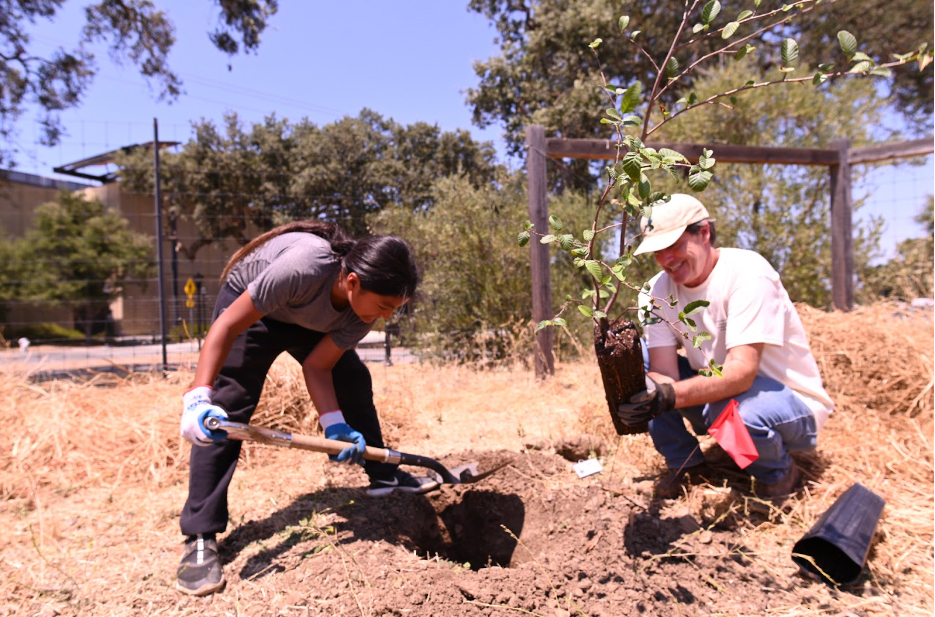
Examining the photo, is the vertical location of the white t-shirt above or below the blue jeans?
above

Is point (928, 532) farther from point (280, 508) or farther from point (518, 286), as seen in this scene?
point (518, 286)

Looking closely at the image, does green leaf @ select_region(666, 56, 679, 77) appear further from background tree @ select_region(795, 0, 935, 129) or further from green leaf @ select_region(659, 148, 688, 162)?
background tree @ select_region(795, 0, 935, 129)

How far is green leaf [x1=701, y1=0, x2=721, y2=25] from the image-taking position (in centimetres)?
133

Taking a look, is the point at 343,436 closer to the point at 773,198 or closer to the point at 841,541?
the point at 841,541

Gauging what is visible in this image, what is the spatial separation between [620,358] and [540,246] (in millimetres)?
2689

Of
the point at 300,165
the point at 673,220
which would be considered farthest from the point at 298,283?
the point at 300,165

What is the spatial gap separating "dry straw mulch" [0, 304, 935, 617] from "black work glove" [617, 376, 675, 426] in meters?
0.56

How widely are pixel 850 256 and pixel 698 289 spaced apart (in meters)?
3.91

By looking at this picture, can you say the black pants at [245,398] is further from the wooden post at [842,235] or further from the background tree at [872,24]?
the background tree at [872,24]

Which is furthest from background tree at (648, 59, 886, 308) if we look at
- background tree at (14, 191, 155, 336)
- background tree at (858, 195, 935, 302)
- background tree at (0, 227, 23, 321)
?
background tree at (0, 227, 23, 321)

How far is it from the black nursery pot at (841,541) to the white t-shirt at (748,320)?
14.9 inches

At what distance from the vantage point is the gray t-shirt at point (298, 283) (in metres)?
1.91

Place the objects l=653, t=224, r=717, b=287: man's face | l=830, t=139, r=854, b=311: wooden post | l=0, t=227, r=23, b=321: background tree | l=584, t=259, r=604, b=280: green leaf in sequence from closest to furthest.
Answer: l=584, t=259, r=604, b=280: green leaf, l=653, t=224, r=717, b=287: man's face, l=830, t=139, r=854, b=311: wooden post, l=0, t=227, r=23, b=321: background tree

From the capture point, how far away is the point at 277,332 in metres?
2.23
